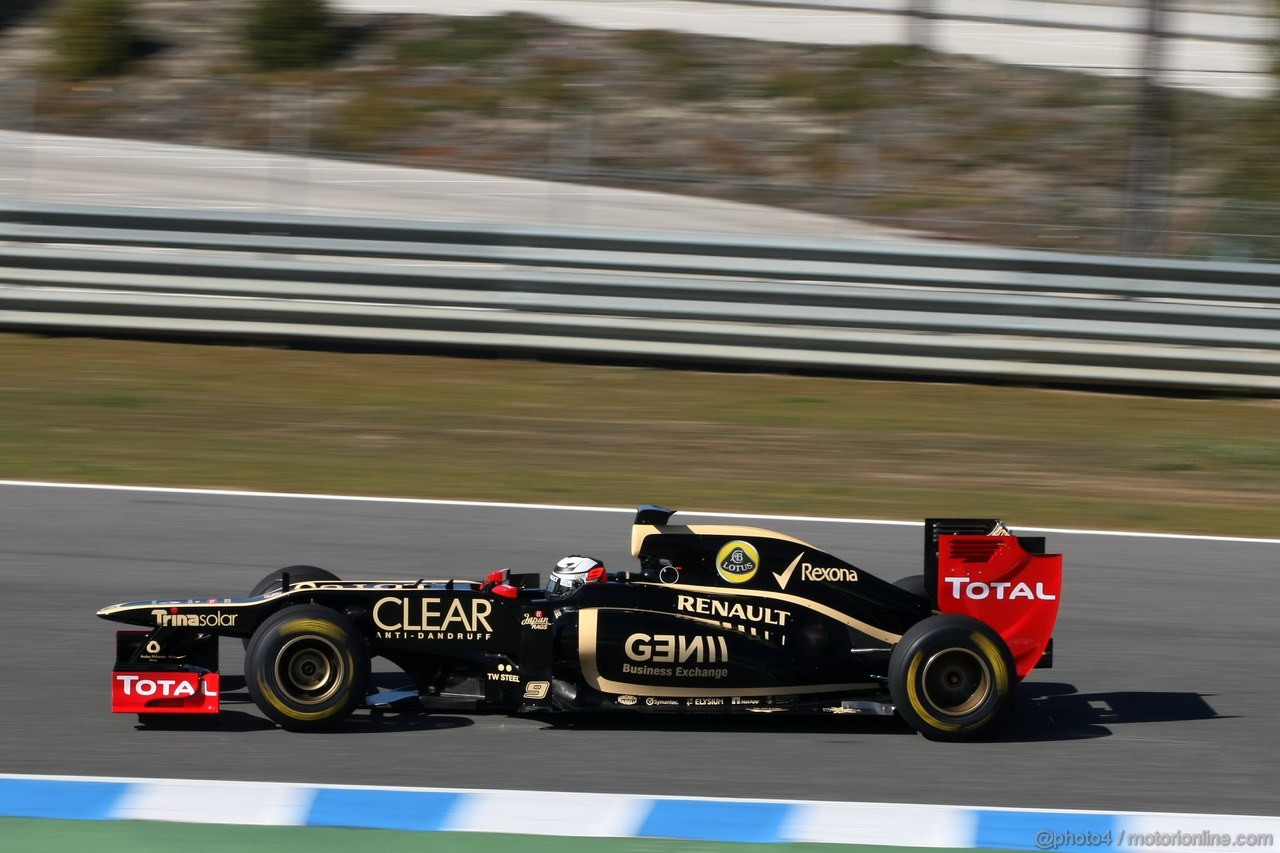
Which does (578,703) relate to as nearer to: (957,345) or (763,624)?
(763,624)

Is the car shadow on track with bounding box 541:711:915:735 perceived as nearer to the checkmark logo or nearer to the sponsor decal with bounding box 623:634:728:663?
the sponsor decal with bounding box 623:634:728:663

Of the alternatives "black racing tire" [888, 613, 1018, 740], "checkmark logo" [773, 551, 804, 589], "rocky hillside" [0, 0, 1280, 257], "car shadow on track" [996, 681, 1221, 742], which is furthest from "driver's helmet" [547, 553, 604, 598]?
"rocky hillside" [0, 0, 1280, 257]

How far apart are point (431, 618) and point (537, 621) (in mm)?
351

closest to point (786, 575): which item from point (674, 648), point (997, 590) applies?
point (674, 648)

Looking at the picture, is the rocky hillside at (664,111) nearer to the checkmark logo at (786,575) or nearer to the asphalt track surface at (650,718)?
the asphalt track surface at (650,718)

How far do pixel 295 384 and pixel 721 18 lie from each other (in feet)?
73.2

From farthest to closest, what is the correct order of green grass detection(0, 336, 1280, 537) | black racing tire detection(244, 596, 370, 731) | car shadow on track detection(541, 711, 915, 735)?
green grass detection(0, 336, 1280, 537) → car shadow on track detection(541, 711, 915, 735) → black racing tire detection(244, 596, 370, 731)

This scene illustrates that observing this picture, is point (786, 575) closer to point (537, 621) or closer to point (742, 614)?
point (742, 614)

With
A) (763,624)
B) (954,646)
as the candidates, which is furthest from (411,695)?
(954,646)

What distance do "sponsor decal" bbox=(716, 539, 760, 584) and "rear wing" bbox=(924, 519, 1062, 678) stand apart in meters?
0.59

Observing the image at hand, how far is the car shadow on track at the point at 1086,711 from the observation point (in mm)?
5281

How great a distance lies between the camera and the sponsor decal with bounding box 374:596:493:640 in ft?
16.6

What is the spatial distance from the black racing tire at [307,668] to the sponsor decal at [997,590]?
2.02 m

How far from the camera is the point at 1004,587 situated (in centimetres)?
526
